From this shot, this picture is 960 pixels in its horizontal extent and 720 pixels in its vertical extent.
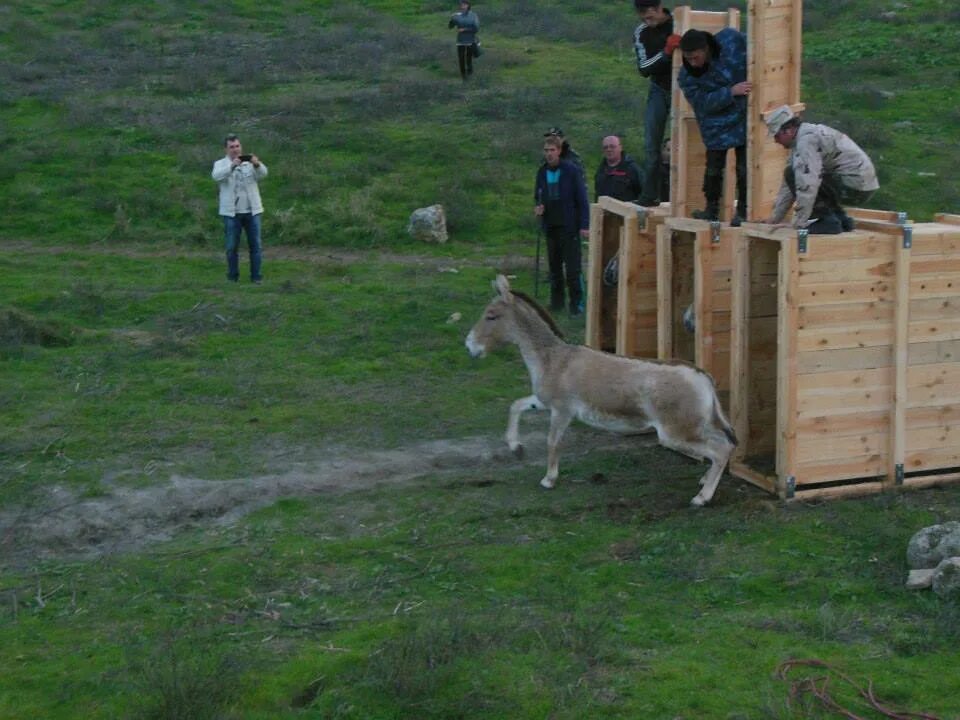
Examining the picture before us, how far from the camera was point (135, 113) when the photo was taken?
1204 inches

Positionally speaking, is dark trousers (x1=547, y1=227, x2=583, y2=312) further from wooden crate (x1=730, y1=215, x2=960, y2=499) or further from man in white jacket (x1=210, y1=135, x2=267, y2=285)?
wooden crate (x1=730, y1=215, x2=960, y2=499)

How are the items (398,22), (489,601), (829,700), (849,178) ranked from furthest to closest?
(398,22) < (849,178) < (489,601) < (829,700)

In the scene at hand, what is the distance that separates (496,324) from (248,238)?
879 cm

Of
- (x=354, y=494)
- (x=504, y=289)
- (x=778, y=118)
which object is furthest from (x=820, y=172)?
(x=354, y=494)

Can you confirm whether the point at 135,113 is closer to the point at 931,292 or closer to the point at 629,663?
the point at 931,292

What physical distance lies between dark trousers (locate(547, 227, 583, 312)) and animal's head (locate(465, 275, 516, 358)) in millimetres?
5894

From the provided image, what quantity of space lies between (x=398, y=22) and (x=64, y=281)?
84.3 ft

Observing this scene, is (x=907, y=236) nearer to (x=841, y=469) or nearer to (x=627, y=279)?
(x=841, y=469)

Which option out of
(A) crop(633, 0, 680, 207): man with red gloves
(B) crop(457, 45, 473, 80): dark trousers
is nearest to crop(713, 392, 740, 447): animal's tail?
(A) crop(633, 0, 680, 207): man with red gloves

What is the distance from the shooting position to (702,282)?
12.2m

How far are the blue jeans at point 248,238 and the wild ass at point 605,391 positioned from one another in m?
8.50

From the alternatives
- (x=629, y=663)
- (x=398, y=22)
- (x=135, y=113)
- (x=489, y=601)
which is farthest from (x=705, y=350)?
(x=398, y=22)

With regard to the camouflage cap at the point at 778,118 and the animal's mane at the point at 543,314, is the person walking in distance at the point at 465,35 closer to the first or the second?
the animal's mane at the point at 543,314

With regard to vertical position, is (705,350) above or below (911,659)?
above
